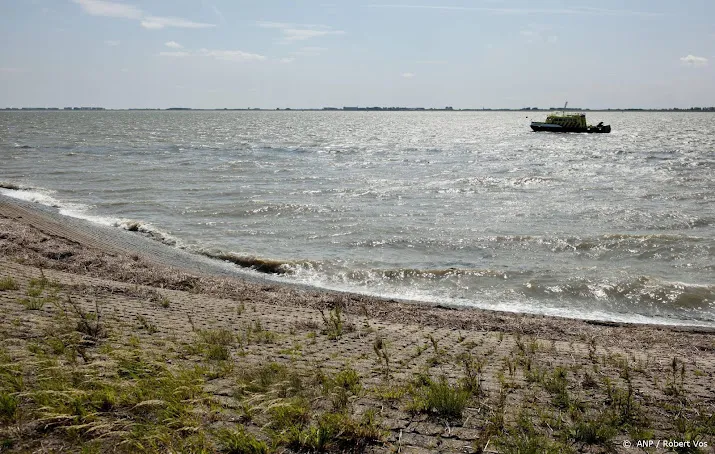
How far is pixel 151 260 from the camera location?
47.0 ft

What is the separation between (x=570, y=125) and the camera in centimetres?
8456

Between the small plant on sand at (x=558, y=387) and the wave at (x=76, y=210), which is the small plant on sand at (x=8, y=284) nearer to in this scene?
the small plant on sand at (x=558, y=387)

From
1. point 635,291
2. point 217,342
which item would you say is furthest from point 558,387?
point 635,291

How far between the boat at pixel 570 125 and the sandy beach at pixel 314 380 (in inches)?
3140

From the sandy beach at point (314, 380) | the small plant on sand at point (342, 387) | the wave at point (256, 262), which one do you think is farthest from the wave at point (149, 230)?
the small plant on sand at point (342, 387)

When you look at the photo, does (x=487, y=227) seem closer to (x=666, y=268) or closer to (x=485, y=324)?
(x=666, y=268)

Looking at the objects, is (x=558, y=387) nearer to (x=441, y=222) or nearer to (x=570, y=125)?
(x=441, y=222)

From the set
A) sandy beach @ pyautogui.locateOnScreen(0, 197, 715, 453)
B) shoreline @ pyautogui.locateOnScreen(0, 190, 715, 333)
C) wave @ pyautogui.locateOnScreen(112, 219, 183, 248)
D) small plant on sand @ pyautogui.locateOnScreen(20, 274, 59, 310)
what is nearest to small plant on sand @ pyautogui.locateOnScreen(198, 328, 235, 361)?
sandy beach @ pyautogui.locateOnScreen(0, 197, 715, 453)

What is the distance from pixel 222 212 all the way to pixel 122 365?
55.0 feet

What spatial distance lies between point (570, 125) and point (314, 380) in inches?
3432

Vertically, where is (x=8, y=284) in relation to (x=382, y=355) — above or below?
above

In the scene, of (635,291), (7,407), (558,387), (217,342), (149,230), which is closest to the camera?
(7,407)

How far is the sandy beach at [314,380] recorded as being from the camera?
4531 millimetres

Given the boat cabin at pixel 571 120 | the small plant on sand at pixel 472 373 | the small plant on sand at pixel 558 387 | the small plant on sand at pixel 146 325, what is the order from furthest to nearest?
the boat cabin at pixel 571 120 < the small plant on sand at pixel 146 325 < the small plant on sand at pixel 472 373 < the small plant on sand at pixel 558 387
